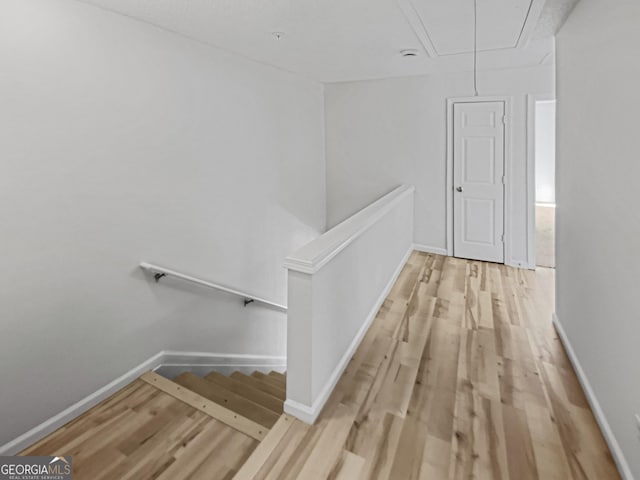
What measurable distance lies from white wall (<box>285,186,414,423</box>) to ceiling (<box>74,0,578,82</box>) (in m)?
1.43

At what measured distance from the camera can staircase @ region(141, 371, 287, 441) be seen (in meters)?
2.28

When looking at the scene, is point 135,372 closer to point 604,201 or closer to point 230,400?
point 230,400

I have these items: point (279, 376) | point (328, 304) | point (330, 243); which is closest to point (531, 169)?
point (330, 243)

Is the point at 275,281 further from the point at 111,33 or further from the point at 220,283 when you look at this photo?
the point at 111,33

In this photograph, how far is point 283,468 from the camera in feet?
5.54

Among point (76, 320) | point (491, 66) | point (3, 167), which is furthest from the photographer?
point (491, 66)

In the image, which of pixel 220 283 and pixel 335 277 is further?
pixel 220 283

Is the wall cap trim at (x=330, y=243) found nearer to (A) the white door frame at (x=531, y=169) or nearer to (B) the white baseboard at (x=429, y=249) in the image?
(B) the white baseboard at (x=429, y=249)

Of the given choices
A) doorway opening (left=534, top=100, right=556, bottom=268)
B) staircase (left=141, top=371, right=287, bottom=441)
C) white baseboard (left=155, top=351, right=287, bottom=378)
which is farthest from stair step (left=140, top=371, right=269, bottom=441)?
doorway opening (left=534, top=100, right=556, bottom=268)

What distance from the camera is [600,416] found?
1.86 meters

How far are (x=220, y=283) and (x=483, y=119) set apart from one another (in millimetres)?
3571

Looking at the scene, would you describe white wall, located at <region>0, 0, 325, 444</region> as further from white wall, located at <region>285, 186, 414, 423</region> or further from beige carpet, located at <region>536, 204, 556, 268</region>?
beige carpet, located at <region>536, 204, 556, 268</region>

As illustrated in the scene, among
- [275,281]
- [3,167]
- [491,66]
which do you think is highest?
[491,66]

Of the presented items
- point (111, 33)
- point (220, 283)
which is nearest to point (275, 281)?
point (220, 283)
